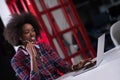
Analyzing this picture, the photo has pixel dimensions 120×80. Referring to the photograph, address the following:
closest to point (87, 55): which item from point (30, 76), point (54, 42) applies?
point (54, 42)

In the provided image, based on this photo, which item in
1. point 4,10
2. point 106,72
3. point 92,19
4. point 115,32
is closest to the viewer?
point 106,72

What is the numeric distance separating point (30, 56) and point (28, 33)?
7.8 inches

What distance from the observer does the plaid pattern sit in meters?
2.46

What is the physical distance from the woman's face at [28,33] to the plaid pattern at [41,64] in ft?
0.34

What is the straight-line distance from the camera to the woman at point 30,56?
244cm

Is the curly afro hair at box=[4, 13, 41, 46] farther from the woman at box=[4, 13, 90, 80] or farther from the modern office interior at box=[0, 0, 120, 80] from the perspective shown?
the modern office interior at box=[0, 0, 120, 80]

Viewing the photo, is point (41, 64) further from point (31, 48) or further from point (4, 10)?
point (4, 10)

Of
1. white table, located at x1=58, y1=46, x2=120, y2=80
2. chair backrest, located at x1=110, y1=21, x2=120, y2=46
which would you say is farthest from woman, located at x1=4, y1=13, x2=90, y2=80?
chair backrest, located at x1=110, y1=21, x2=120, y2=46

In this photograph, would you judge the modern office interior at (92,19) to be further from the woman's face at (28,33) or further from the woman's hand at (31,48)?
the woman's hand at (31,48)

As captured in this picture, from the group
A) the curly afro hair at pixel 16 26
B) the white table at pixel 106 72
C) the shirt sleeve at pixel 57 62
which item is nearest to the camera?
the white table at pixel 106 72

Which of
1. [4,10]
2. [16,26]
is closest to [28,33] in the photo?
[16,26]

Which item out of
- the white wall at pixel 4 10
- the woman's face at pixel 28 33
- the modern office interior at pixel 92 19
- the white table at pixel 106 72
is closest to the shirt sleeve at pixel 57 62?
the woman's face at pixel 28 33

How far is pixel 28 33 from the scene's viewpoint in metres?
2.51

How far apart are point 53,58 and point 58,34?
2.01 metres
